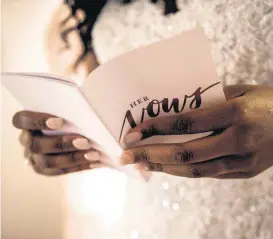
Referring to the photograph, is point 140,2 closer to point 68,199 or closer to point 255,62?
point 255,62

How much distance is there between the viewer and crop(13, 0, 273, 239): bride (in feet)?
1.63

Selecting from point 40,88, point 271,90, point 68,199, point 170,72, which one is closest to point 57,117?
point 40,88

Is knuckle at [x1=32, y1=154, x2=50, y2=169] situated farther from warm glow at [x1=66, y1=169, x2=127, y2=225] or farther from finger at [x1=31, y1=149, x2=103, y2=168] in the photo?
warm glow at [x1=66, y1=169, x2=127, y2=225]

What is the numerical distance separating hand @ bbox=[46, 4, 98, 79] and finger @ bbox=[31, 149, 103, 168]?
17cm

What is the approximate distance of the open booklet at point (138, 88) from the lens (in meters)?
0.44

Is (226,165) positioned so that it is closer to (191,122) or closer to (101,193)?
(191,122)

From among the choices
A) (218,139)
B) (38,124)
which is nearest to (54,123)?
(38,124)

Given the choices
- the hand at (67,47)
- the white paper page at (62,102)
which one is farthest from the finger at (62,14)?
the white paper page at (62,102)

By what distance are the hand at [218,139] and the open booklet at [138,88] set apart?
0.02 metres

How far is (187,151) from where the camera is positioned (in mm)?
473

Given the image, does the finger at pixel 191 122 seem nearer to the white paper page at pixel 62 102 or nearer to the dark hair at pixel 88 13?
the white paper page at pixel 62 102

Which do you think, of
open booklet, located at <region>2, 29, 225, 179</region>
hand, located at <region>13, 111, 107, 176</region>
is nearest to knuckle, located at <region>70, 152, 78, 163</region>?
hand, located at <region>13, 111, 107, 176</region>

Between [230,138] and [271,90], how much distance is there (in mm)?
101

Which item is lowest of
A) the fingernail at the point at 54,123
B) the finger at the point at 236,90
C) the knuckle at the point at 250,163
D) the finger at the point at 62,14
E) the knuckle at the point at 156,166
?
the knuckle at the point at 250,163
